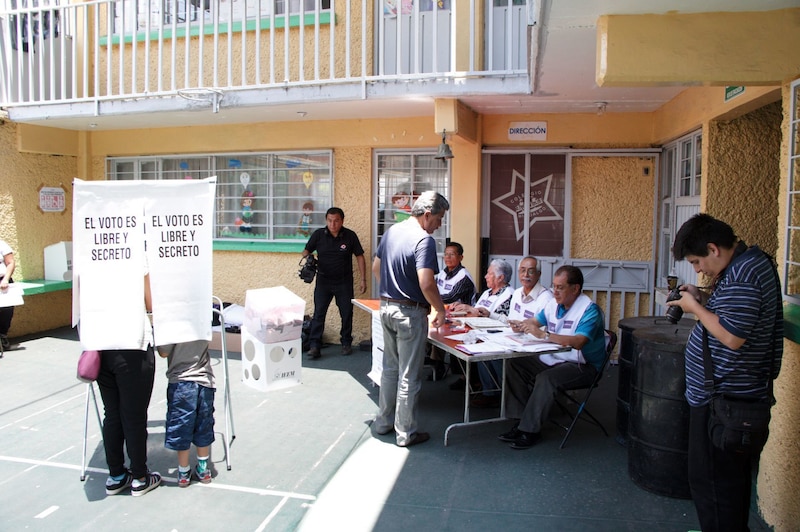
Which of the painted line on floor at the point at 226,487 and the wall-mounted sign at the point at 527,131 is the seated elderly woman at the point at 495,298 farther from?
the painted line on floor at the point at 226,487

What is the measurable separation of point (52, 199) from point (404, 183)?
4994mm

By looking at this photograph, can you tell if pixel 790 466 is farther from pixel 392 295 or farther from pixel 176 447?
pixel 176 447

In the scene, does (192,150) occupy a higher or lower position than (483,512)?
higher

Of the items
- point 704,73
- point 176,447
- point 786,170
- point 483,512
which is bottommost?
point 483,512

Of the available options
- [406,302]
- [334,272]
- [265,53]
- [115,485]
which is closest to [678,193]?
[406,302]

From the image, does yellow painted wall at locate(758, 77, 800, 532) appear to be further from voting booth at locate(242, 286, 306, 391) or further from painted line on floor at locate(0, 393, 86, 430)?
painted line on floor at locate(0, 393, 86, 430)

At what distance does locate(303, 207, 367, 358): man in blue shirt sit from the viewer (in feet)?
24.7

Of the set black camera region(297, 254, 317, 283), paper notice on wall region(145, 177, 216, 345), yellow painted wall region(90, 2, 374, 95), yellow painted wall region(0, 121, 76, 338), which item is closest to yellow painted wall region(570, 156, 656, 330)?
yellow painted wall region(90, 2, 374, 95)

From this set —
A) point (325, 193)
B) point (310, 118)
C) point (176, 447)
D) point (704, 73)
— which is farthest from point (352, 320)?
point (704, 73)

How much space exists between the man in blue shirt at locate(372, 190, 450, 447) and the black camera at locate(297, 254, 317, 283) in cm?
276

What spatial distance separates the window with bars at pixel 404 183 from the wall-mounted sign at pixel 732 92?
3474 millimetres

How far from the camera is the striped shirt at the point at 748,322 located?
2832mm

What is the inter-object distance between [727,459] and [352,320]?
17.8 ft

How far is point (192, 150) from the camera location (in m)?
8.71
